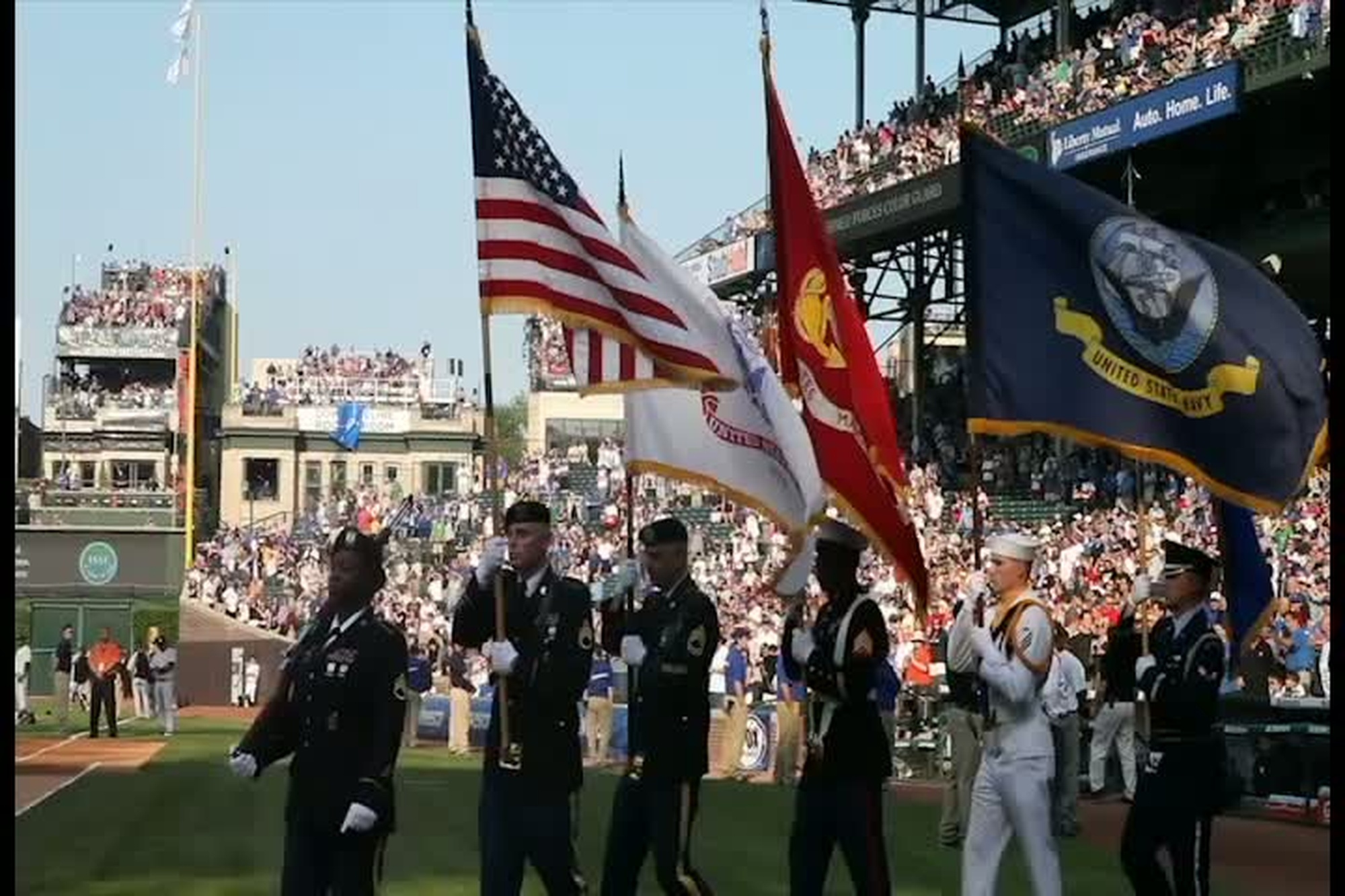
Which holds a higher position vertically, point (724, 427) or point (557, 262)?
point (557, 262)

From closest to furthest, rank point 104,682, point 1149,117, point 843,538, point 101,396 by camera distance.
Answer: point 843,538
point 1149,117
point 104,682
point 101,396

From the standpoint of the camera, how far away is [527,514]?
343 inches

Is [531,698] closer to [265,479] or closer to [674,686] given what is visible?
[674,686]

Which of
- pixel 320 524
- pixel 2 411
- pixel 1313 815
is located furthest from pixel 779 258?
pixel 320 524

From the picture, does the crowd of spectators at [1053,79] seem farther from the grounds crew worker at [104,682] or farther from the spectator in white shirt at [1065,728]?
the grounds crew worker at [104,682]

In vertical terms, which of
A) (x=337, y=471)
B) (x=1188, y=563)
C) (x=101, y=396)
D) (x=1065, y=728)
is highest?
(x=101, y=396)

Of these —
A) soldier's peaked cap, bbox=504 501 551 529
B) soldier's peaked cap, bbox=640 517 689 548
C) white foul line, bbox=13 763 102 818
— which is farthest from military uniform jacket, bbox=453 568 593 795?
white foul line, bbox=13 763 102 818

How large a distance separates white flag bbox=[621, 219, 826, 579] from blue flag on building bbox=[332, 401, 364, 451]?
75.2 m

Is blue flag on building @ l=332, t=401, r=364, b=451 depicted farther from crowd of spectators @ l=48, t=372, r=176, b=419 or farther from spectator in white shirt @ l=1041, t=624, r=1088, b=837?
spectator in white shirt @ l=1041, t=624, r=1088, b=837

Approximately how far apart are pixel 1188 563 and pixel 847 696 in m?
1.64

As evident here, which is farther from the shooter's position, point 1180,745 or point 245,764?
point 1180,745

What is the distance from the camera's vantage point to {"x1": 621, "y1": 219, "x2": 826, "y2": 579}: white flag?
11.1 m

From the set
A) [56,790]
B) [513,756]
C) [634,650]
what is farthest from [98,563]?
[513,756]

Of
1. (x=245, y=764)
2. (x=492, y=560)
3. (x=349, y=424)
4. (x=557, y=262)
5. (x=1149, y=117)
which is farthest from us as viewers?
(x=349, y=424)
